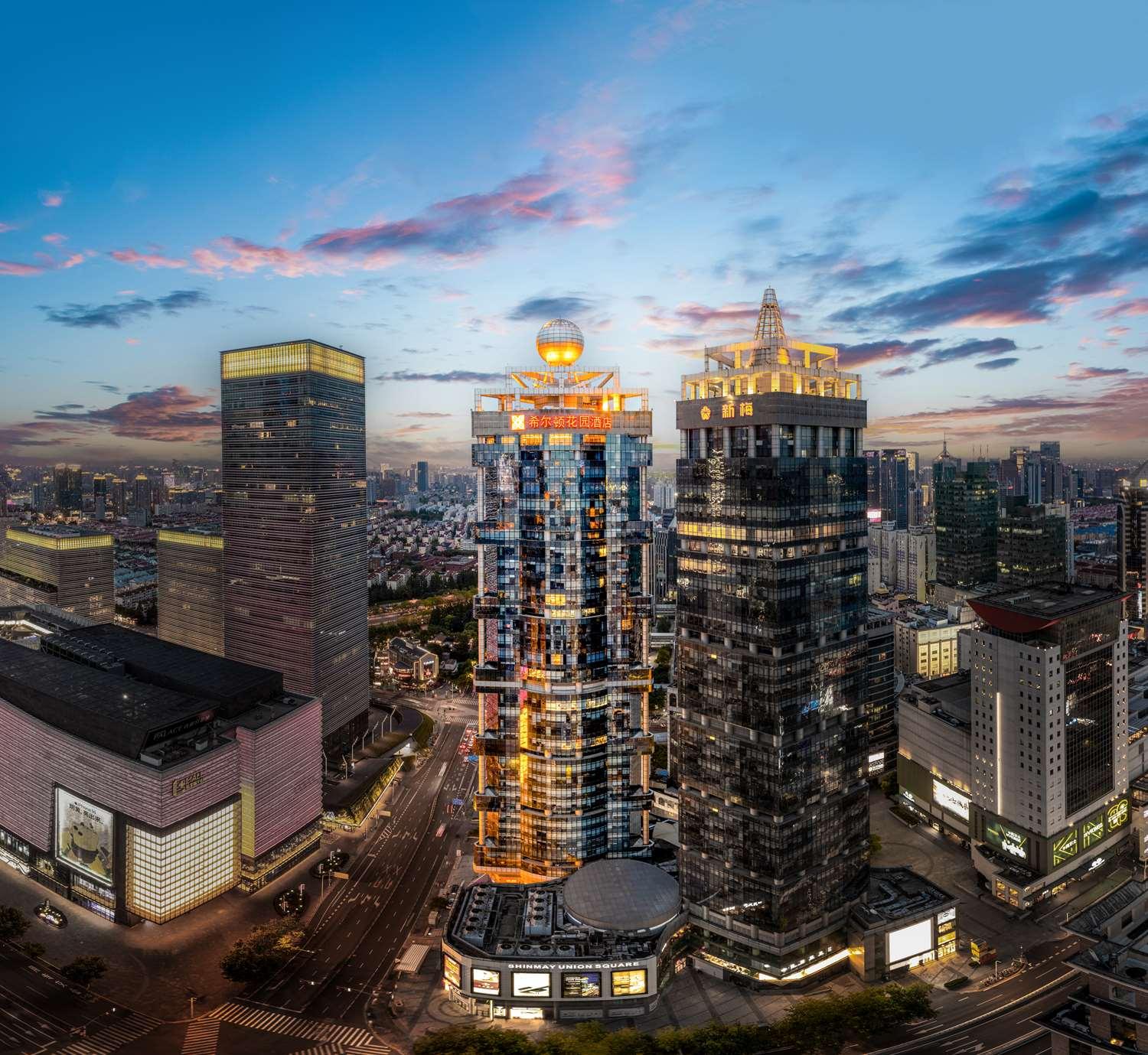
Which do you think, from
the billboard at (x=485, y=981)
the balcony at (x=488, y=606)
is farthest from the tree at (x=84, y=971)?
the balcony at (x=488, y=606)

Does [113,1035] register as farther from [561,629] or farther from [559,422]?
[559,422]

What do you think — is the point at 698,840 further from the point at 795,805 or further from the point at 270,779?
the point at 270,779

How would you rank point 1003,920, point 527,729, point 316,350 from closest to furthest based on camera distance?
point 1003,920
point 527,729
point 316,350

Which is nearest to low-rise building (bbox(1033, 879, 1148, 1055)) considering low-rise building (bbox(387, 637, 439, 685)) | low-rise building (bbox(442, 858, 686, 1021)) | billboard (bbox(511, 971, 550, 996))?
low-rise building (bbox(442, 858, 686, 1021))

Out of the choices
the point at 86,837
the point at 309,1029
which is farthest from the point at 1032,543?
the point at 86,837

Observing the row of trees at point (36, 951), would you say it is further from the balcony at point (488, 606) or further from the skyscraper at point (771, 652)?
the skyscraper at point (771, 652)

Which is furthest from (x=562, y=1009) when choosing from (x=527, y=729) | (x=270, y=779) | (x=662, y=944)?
(x=270, y=779)

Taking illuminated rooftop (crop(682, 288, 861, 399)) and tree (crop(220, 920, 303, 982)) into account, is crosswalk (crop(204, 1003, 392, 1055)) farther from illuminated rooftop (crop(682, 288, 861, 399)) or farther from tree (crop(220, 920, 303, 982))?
illuminated rooftop (crop(682, 288, 861, 399))
